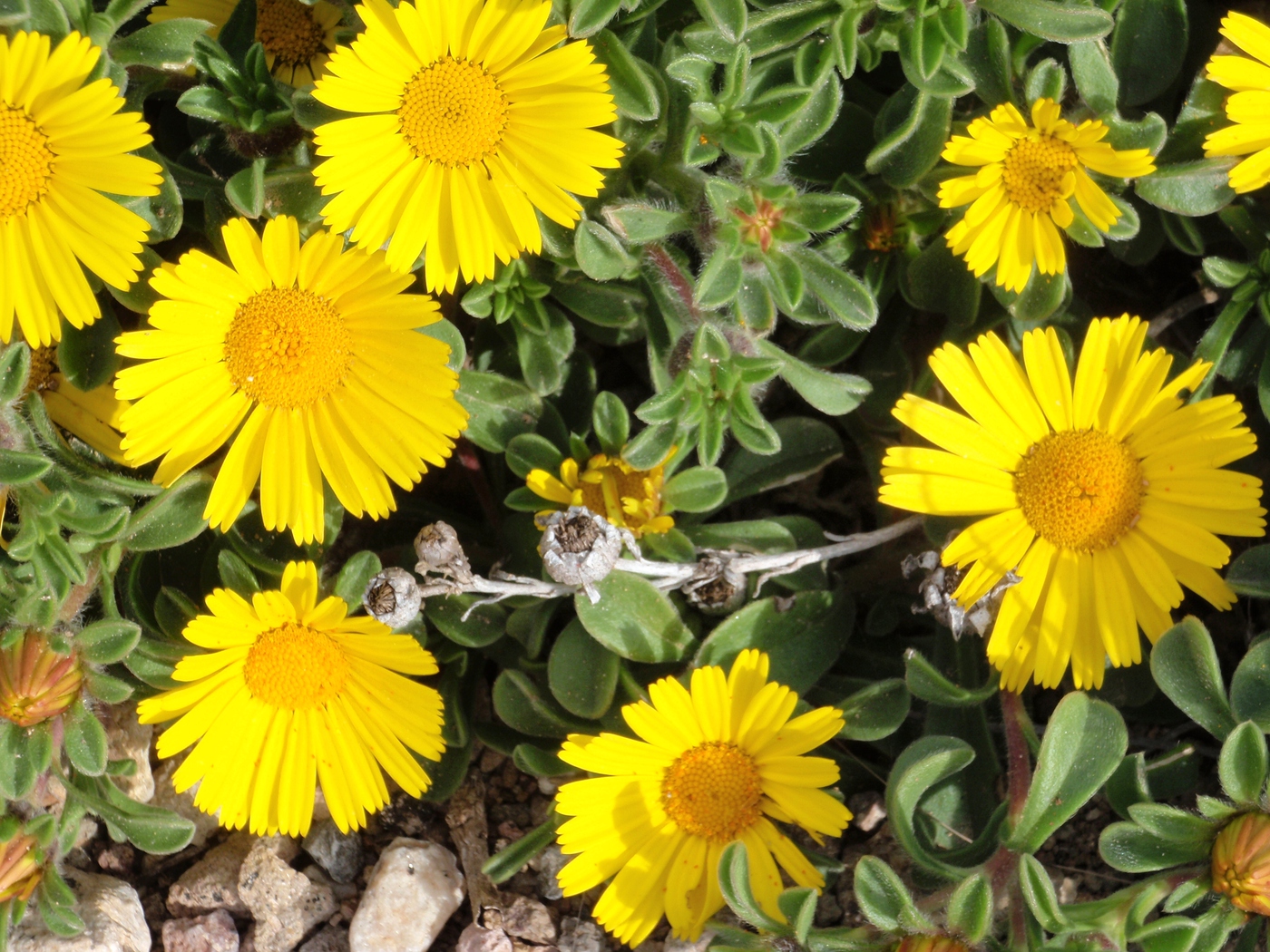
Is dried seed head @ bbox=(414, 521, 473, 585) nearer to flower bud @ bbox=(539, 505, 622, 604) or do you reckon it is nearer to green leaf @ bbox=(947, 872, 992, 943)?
flower bud @ bbox=(539, 505, 622, 604)

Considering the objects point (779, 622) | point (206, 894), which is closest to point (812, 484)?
point (779, 622)

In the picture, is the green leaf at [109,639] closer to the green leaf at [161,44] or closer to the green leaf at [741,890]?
the green leaf at [161,44]

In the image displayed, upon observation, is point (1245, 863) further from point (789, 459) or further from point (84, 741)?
point (84, 741)

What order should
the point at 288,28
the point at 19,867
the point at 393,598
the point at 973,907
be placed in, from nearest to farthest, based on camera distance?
the point at 973,907 → the point at 19,867 → the point at 393,598 → the point at 288,28

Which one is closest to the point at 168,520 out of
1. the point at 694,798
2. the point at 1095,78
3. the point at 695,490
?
the point at 695,490

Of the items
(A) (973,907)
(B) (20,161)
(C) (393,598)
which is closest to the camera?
(A) (973,907)

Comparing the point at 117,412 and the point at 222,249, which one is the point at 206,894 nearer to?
the point at 117,412

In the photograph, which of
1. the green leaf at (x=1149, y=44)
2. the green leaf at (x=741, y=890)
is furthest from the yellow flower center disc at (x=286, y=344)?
the green leaf at (x=1149, y=44)
